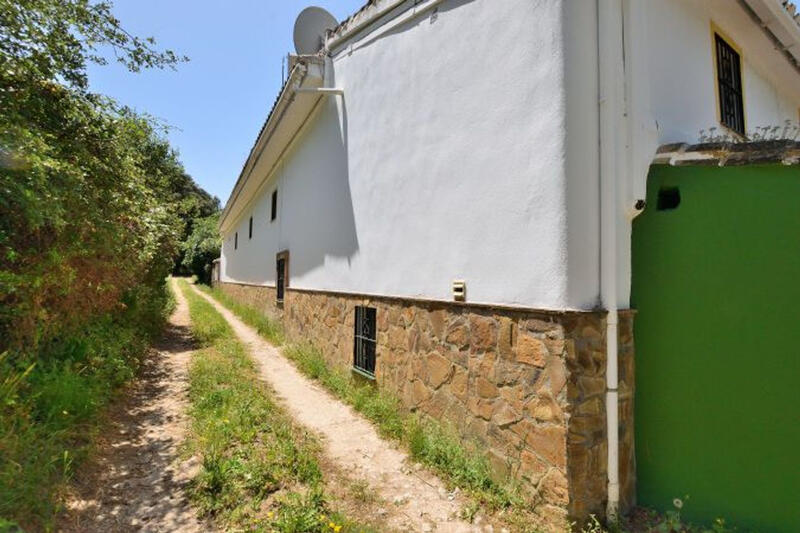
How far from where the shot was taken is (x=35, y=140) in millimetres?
3016

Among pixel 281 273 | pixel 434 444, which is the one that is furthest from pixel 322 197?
pixel 434 444

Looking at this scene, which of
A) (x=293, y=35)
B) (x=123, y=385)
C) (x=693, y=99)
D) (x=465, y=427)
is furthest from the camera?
(x=293, y=35)

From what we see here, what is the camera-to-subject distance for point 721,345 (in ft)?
9.23

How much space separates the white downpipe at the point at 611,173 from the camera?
9.52ft

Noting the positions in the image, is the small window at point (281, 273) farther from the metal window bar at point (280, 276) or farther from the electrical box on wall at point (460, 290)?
the electrical box on wall at point (460, 290)

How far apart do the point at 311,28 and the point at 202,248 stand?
2701cm

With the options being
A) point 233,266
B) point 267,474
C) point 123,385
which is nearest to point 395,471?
point 267,474

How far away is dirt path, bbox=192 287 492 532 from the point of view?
3.02 metres

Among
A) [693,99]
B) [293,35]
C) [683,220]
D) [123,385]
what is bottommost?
[123,385]

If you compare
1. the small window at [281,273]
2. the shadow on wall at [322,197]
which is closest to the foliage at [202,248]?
the small window at [281,273]

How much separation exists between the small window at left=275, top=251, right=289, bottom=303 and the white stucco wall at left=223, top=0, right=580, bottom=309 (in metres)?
2.89

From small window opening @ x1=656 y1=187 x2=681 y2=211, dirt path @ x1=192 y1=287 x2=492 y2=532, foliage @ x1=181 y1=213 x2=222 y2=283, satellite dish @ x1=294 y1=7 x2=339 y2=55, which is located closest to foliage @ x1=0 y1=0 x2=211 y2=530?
dirt path @ x1=192 y1=287 x2=492 y2=532

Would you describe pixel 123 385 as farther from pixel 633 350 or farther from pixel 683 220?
pixel 683 220

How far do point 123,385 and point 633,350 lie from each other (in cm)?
599
